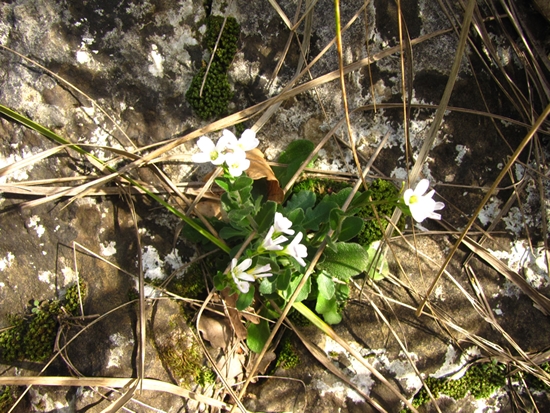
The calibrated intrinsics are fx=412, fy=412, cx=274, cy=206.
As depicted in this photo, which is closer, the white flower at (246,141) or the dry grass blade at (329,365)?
the white flower at (246,141)

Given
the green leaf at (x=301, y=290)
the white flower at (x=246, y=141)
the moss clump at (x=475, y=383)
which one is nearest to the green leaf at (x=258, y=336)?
the green leaf at (x=301, y=290)

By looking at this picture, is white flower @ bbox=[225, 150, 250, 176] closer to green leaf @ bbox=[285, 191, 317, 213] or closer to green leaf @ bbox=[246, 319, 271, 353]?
green leaf @ bbox=[285, 191, 317, 213]

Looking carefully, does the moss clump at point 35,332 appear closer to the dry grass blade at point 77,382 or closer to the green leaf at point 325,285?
the dry grass blade at point 77,382

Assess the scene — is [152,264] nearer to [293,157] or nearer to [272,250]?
[272,250]

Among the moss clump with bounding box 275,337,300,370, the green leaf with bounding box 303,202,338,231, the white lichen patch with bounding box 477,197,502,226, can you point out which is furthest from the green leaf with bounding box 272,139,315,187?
the white lichen patch with bounding box 477,197,502,226

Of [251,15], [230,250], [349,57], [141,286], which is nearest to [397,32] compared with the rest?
[349,57]

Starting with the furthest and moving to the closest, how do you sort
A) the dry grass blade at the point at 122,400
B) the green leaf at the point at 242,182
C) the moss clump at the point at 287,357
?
1. the moss clump at the point at 287,357
2. the dry grass blade at the point at 122,400
3. the green leaf at the point at 242,182

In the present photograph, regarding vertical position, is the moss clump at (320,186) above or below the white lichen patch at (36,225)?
below
